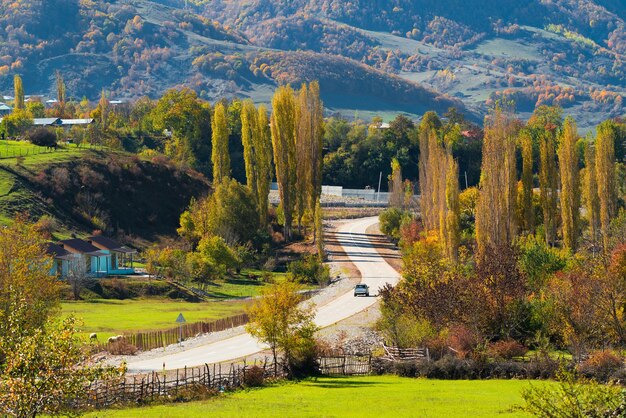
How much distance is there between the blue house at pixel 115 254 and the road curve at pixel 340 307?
59.2 feet

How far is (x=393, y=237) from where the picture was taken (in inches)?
4419

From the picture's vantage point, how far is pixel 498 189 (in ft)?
245

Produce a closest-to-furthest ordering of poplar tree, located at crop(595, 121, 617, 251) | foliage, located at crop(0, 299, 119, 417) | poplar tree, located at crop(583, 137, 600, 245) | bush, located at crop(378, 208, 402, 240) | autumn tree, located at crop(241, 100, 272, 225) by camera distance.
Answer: foliage, located at crop(0, 299, 119, 417) < poplar tree, located at crop(595, 121, 617, 251) < poplar tree, located at crop(583, 137, 600, 245) < autumn tree, located at crop(241, 100, 272, 225) < bush, located at crop(378, 208, 402, 240)

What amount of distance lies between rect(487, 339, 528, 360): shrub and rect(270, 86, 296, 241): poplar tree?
161ft

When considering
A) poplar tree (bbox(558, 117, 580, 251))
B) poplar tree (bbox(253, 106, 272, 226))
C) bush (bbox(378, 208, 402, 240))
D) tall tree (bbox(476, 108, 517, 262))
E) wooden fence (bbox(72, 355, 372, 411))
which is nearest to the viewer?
wooden fence (bbox(72, 355, 372, 411))

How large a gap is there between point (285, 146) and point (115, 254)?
23.2 metres

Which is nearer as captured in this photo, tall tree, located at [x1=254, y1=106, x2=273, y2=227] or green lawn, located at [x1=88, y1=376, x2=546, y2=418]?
green lawn, located at [x1=88, y1=376, x2=546, y2=418]

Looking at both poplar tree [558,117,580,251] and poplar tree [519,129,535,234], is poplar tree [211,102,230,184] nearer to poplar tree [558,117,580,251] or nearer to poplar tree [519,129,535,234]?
poplar tree [519,129,535,234]

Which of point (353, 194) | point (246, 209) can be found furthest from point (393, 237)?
point (353, 194)

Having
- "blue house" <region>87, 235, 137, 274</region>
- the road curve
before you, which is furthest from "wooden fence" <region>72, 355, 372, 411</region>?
"blue house" <region>87, 235, 137, 274</region>

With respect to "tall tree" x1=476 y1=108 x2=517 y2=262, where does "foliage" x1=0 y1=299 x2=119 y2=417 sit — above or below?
below

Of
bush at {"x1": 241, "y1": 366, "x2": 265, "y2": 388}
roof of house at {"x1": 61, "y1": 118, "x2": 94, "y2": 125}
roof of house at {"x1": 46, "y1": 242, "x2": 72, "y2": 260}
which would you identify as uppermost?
roof of house at {"x1": 61, "y1": 118, "x2": 94, "y2": 125}

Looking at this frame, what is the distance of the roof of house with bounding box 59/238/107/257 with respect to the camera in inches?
3297

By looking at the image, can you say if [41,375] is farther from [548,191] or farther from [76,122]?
[76,122]
